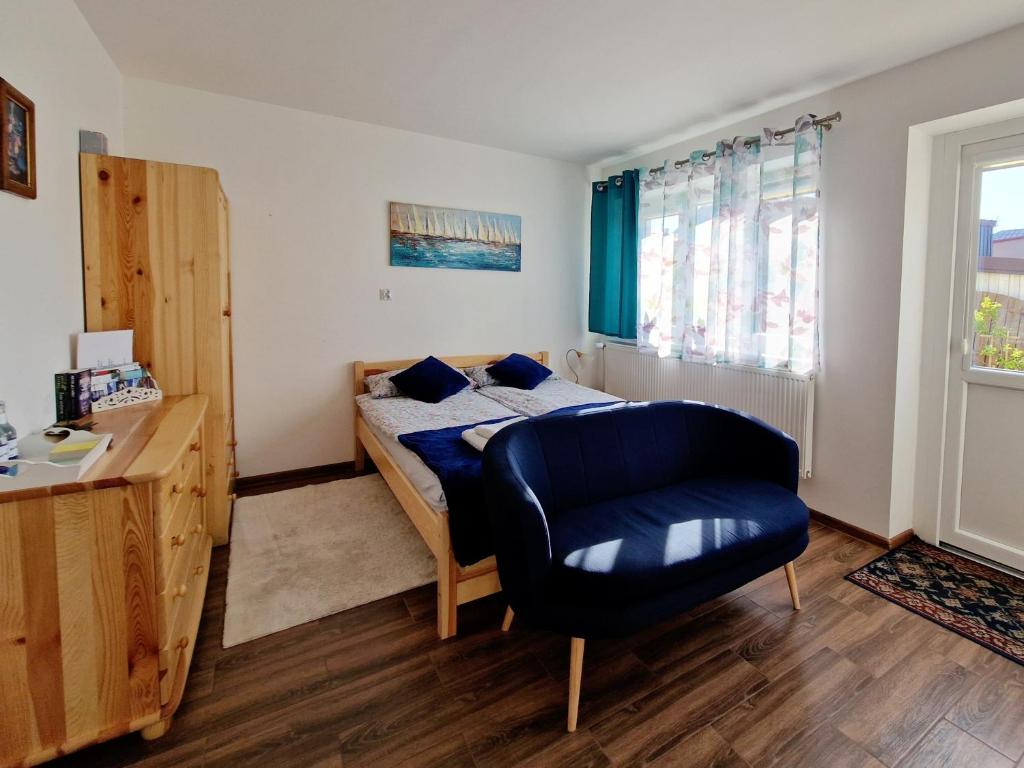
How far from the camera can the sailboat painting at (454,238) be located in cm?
402

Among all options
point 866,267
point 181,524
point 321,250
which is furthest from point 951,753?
point 321,250

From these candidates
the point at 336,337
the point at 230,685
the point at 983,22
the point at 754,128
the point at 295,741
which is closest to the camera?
the point at 295,741

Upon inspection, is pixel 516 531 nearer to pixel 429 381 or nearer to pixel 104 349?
pixel 104 349

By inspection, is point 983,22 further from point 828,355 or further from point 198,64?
point 198,64

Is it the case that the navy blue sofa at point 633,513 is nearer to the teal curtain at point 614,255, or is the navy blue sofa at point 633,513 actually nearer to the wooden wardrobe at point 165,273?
the wooden wardrobe at point 165,273

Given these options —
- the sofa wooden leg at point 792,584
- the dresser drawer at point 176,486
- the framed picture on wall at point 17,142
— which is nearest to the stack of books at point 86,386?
the dresser drawer at point 176,486

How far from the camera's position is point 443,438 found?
2.66 meters

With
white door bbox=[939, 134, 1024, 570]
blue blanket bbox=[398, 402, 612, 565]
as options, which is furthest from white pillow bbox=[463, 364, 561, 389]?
white door bbox=[939, 134, 1024, 570]

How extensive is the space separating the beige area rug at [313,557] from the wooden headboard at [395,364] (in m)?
0.86

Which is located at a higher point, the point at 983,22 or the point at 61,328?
the point at 983,22

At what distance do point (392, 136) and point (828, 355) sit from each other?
3.45 meters

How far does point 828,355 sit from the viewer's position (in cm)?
308

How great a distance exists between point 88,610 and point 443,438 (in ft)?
5.03

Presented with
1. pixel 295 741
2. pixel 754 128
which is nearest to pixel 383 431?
pixel 295 741
